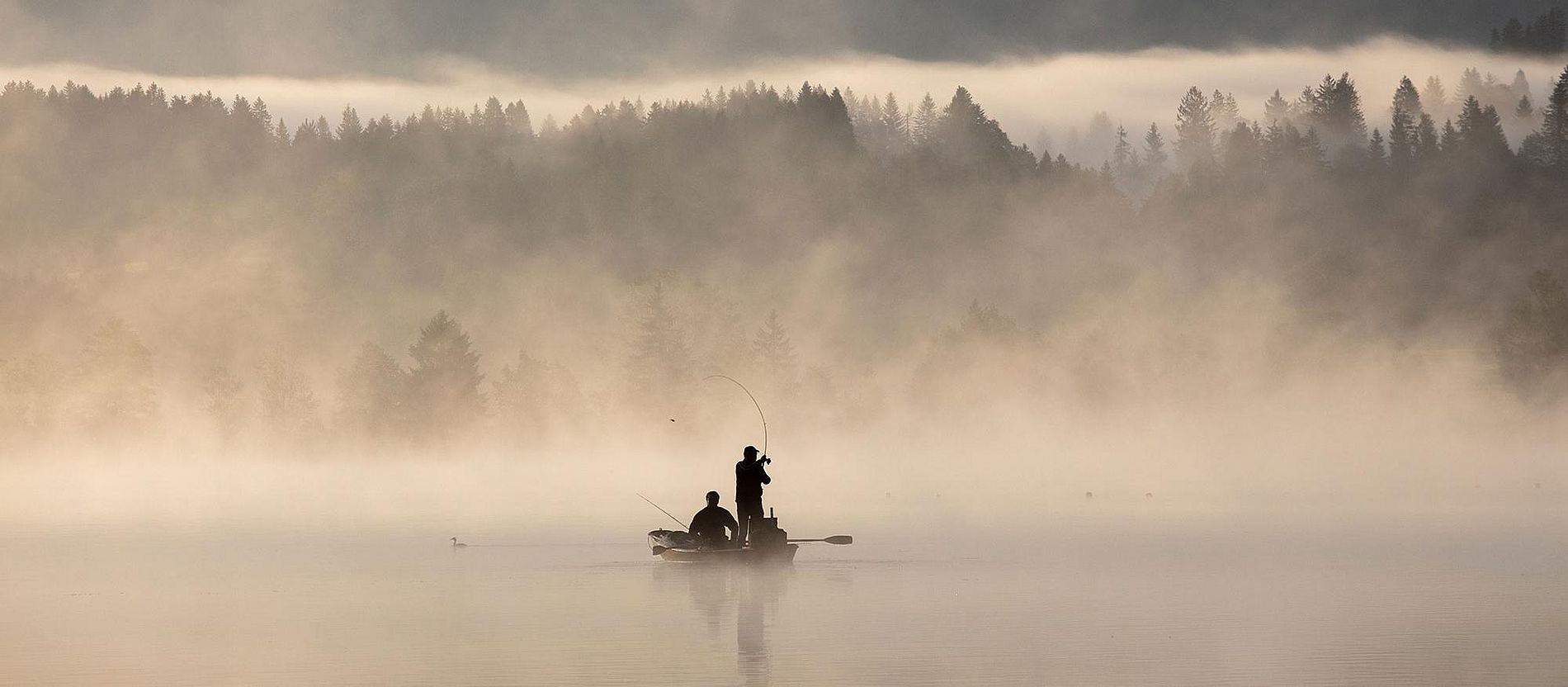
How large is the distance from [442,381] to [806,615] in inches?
4428

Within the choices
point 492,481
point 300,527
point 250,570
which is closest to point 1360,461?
point 492,481

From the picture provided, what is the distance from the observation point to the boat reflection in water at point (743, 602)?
910 inches

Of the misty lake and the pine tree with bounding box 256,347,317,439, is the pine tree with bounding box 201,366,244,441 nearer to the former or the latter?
the pine tree with bounding box 256,347,317,439

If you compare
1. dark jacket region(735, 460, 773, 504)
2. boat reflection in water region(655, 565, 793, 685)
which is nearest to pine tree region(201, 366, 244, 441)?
boat reflection in water region(655, 565, 793, 685)

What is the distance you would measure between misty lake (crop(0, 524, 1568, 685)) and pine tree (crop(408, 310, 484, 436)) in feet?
306

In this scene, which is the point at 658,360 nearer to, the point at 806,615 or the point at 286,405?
the point at 286,405

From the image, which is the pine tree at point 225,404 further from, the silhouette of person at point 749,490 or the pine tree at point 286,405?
the silhouette of person at point 749,490

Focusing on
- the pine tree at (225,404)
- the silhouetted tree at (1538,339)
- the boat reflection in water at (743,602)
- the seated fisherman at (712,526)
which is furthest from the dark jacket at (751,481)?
the pine tree at (225,404)

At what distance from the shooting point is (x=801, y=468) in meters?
119

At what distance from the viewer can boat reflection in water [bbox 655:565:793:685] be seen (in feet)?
75.9

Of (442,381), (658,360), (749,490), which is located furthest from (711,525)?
(658,360)

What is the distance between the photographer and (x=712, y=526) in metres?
38.9

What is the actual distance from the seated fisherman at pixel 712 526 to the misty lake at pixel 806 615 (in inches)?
23.8

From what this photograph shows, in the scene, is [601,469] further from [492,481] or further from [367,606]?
[367,606]
